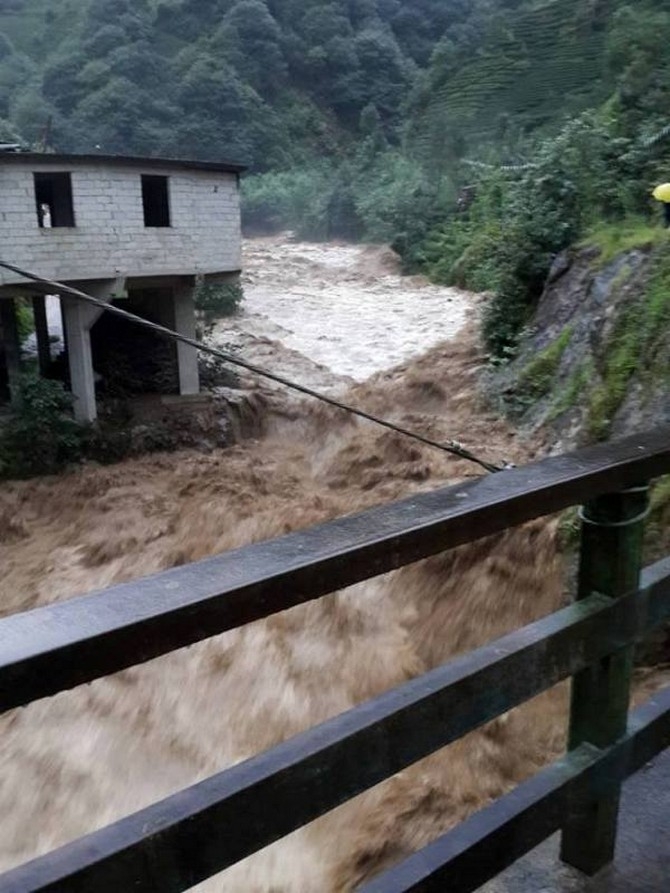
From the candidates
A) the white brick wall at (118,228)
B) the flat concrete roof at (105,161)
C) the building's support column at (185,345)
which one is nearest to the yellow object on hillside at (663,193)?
the flat concrete roof at (105,161)

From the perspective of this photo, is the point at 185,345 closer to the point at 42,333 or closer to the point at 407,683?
the point at 42,333

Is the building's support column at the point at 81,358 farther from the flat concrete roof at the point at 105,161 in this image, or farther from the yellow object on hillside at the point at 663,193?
the yellow object on hillside at the point at 663,193

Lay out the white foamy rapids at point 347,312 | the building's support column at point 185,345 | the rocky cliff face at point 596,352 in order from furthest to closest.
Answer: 1. the white foamy rapids at point 347,312
2. the building's support column at point 185,345
3. the rocky cliff face at point 596,352

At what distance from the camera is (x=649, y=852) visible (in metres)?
1.92

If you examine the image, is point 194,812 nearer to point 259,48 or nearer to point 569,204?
point 569,204

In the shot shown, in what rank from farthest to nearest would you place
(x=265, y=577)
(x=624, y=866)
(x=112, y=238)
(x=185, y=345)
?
(x=185, y=345), (x=112, y=238), (x=624, y=866), (x=265, y=577)

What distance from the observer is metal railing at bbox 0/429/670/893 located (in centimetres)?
103

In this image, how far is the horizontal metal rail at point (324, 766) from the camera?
1065 millimetres

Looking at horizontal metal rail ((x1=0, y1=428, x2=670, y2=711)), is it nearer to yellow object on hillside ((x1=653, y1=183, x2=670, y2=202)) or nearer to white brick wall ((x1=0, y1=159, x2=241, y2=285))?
yellow object on hillside ((x1=653, y1=183, x2=670, y2=202))

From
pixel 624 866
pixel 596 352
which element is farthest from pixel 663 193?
pixel 624 866

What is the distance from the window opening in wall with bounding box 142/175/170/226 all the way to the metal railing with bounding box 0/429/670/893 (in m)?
11.8

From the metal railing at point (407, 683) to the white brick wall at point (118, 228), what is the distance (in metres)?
10.7

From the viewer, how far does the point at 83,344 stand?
12.4 meters

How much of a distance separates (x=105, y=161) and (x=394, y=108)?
43.2 meters
